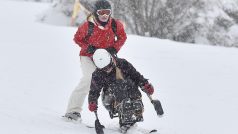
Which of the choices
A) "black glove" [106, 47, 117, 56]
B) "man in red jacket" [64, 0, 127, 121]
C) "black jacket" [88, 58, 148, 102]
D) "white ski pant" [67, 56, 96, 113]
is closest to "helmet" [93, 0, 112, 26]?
"man in red jacket" [64, 0, 127, 121]

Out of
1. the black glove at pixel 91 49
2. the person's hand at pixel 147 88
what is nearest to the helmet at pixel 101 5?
the black glove at pixel 91 49

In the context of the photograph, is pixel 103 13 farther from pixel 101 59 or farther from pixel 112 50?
pixel 101 59

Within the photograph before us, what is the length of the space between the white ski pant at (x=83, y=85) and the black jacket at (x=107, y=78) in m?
0.53

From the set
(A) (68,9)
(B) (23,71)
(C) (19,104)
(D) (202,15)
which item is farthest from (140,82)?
(A) (68,9)

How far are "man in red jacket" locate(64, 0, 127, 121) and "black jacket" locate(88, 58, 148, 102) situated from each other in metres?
0.36

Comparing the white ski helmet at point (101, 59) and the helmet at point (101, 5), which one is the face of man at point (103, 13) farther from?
the white ski helmet at point (101, 59)

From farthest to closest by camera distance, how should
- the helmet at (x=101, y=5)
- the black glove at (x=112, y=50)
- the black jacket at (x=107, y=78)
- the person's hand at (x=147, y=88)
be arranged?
the black glove at (x=112, y=50)
the helmet at (x=101, y=5)
the person's hand at (x=147, y=88)
the black jacket at (x=107, y=78)

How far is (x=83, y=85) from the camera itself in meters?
8.68

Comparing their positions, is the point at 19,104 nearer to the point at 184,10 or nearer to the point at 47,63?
the point at 47,63

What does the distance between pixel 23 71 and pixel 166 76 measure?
10.5 feet

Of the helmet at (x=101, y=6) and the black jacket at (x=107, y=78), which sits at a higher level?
the helmet at (x=101, y=6)

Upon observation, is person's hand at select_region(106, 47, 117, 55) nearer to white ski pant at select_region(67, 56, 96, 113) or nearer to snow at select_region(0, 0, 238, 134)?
white ski pant at select_region(67, 56, 96, 113)

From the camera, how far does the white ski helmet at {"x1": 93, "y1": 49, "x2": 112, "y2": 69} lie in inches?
309

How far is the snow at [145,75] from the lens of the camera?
8742 mm
